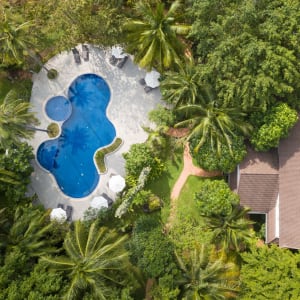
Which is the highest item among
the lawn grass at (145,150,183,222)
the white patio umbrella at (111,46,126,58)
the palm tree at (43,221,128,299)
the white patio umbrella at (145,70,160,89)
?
the white patio umbrella at (111,46,126,58)

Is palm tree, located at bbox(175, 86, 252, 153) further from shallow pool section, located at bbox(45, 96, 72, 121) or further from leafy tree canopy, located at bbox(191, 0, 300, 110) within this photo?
shallow pool section, located at bbox(45, 96, 72, 121)

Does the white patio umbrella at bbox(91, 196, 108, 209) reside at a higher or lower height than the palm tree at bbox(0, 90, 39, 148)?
lower

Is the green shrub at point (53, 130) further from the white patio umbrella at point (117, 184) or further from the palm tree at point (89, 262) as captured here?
the palm tree at point (89, 262)

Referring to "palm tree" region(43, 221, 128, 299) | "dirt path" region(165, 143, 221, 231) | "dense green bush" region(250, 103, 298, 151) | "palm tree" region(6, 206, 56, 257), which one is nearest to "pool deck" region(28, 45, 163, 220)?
"dirt path" region(165, 143, 221, 231)

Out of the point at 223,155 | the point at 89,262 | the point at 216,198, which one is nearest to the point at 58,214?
the point at 89,262

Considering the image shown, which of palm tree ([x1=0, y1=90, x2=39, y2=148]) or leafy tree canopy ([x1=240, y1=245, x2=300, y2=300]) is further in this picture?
palm tree ([x1=0, y1=90, x2=39, y2=148])

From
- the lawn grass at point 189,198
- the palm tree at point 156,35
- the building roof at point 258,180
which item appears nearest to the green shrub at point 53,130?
the palm tree at point 156,35
